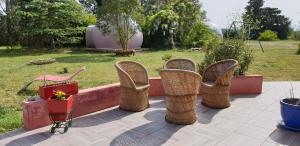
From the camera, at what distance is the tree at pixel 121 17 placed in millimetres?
13734

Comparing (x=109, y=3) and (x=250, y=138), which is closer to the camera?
(x=250, y=138)

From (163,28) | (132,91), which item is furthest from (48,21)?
(132,91)

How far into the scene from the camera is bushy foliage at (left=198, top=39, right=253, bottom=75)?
665 cm

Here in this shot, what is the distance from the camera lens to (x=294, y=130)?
14.1 feet

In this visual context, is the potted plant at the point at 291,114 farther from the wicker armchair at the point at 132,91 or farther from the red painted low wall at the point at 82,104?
the red painted low wall at the point at 82,104

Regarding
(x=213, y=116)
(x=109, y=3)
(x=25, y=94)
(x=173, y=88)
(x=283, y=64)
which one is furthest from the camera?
(x=109, y=3)

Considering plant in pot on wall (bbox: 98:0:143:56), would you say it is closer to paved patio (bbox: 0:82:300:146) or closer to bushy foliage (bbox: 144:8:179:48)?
bushy foliage (bbox: 144:8:179:48)

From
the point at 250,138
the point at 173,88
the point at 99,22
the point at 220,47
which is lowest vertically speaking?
the point at 250,138

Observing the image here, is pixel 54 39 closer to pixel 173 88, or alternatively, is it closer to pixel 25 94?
pixel 25 94

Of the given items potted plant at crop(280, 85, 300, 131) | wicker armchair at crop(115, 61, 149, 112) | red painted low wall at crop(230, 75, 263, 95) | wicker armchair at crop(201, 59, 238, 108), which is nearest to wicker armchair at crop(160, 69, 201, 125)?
wicker armchair at crop(115, 61, 149, 112)

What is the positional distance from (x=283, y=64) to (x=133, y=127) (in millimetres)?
8639

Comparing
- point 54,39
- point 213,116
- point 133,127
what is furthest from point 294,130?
point 54,39

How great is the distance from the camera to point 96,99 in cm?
526

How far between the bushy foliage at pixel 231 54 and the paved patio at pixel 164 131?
1.48m
